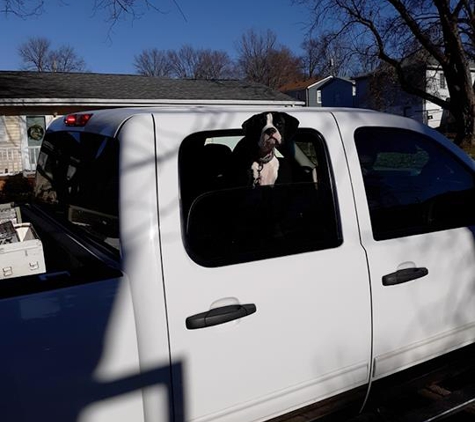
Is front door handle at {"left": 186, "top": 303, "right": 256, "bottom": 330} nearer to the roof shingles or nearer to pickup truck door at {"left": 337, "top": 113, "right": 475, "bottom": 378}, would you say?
pickup truck door at {"left": 337, "top": 113, "right": 475, "bottom": 378}

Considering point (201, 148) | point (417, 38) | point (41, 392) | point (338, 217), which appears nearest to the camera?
point (41, 392)

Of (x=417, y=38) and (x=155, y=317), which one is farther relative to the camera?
(x=417, y=38)

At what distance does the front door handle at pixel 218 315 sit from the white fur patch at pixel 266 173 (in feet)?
2.10

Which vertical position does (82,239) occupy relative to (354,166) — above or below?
below

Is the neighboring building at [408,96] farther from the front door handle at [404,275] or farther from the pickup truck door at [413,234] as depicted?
the front door handle at [404,275]

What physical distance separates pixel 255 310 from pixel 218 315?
0.54 feet

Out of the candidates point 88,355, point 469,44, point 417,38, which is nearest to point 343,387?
point 88,355

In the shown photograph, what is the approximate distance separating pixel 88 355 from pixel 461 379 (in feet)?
7.22

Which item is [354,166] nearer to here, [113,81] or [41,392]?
[41,392]

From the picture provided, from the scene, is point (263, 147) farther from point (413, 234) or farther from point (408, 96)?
point (408, 96)

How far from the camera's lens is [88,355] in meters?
1.60

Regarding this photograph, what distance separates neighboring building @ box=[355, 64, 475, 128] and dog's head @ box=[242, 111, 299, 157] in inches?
979

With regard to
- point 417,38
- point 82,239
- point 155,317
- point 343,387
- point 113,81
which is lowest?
point 343,387

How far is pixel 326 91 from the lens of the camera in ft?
190
